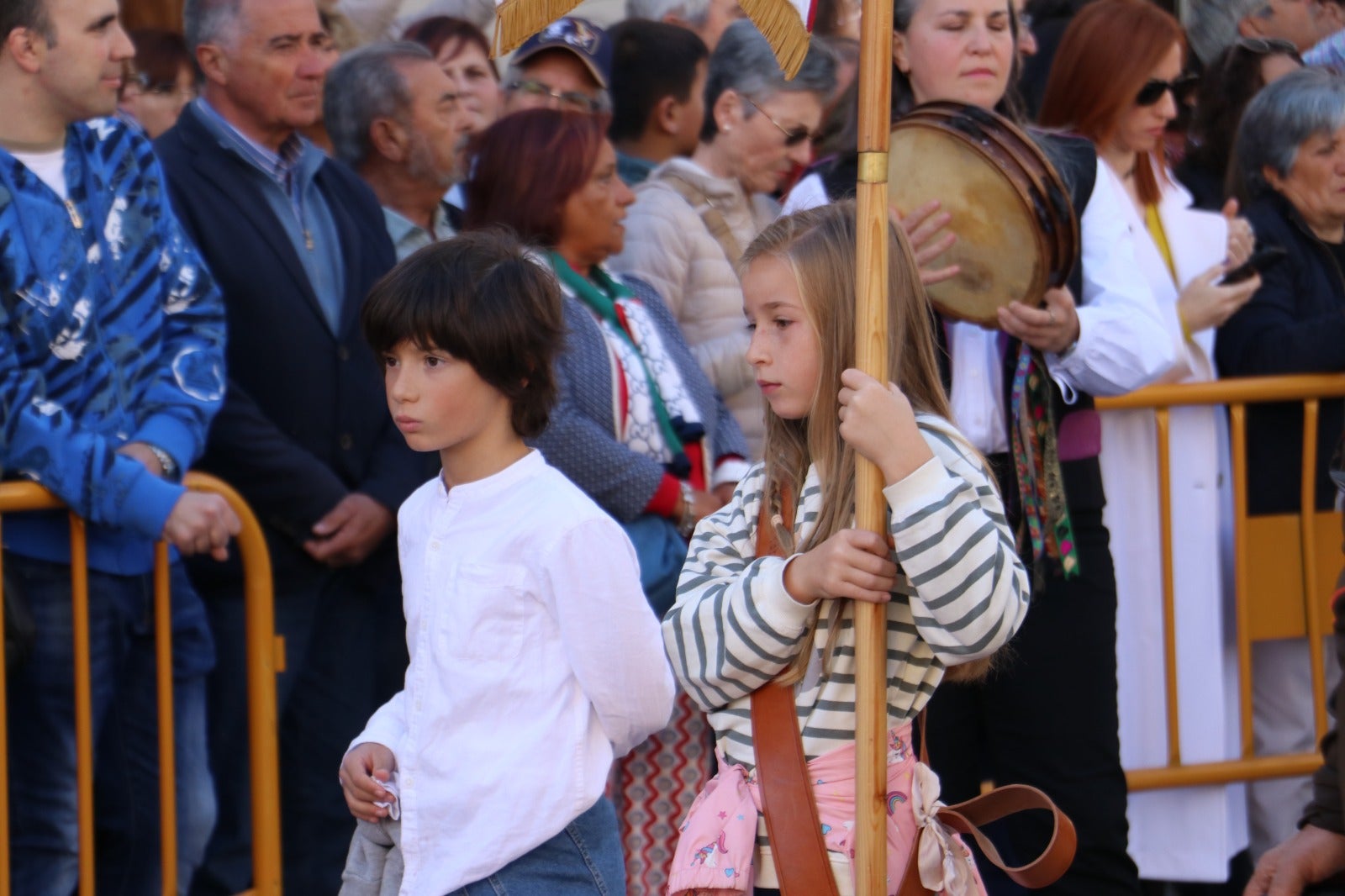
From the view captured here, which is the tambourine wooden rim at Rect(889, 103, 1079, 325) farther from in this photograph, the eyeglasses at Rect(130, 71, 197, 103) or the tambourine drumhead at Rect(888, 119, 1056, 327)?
the eyeglasses at Rect(130, 71, 197, 103)

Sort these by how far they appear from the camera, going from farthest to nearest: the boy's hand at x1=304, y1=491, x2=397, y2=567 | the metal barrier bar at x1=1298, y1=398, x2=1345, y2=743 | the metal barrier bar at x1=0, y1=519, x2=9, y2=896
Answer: the metal barrier bar at x1=1298, y1=398, x2=1345, y2=743, the boy's hand at x1=304, y1=491, x2=397, y2=567, the metal barrier bar at x1=0, y1=519, x2=9, y2=896

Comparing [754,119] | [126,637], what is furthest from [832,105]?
[126,637]

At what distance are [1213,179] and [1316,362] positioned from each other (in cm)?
140

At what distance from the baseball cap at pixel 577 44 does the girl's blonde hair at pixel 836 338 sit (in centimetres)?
301

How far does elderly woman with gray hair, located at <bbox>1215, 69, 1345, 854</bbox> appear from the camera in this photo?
5254mm

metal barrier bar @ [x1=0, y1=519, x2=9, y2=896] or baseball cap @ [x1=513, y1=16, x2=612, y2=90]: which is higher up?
baseball cap @ [x1=513, y1=16, x2=612, y2=90]

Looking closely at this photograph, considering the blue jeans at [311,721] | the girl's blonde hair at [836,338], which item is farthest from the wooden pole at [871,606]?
the blue jeans at [311,721]

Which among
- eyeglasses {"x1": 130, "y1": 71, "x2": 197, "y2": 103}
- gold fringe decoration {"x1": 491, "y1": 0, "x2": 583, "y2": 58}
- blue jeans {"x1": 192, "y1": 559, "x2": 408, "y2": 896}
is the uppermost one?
eyeglasses {"x1": 130, "y1": 71, "x2": 197, "y2": 103}

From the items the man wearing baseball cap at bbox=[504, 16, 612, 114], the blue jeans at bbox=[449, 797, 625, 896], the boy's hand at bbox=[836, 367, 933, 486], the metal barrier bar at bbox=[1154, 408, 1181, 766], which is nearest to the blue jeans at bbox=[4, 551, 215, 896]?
the blue jeans at bbox=[449, 797, 625, 896]

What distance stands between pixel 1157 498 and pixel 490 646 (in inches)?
103

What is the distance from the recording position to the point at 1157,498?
512 centimetres

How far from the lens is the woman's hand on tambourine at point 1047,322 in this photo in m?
3.98

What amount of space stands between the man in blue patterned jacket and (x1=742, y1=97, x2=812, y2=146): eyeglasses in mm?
1886

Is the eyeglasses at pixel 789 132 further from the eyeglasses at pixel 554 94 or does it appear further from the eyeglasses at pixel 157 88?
the eyeglasses at pixel 157 88
